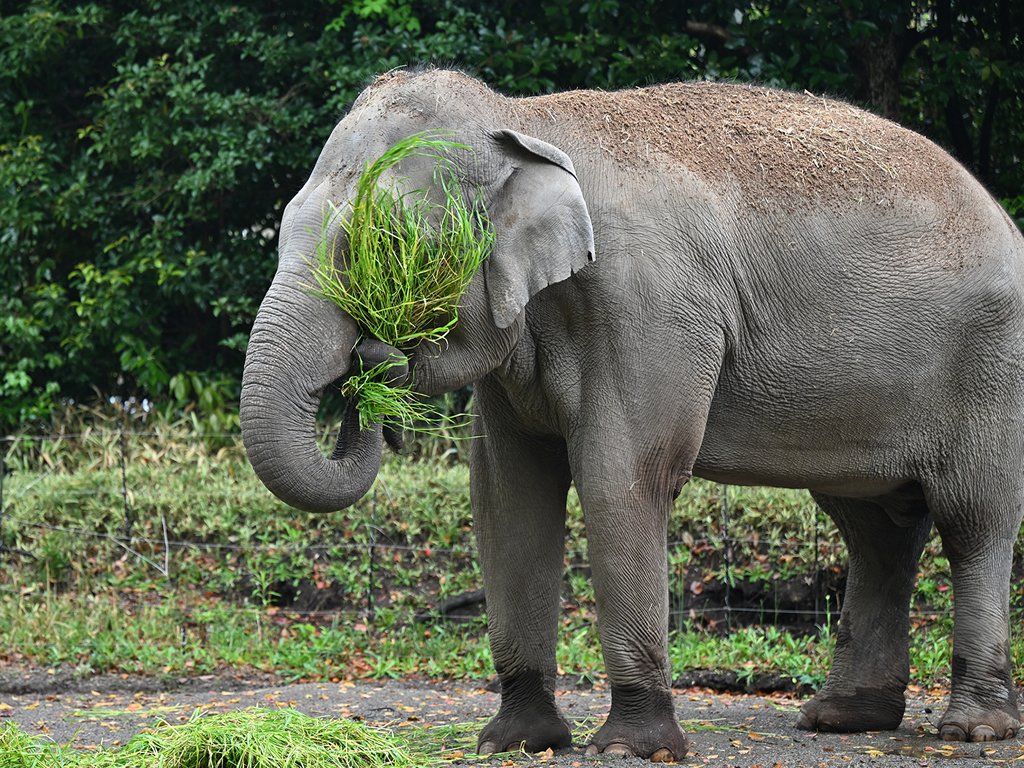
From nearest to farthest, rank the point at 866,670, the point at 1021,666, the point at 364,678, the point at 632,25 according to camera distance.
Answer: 1. the point at 866,670
2. the point at 1021,666
3. the point at 364,678
4. the point at 632,25

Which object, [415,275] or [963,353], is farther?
[963,353]

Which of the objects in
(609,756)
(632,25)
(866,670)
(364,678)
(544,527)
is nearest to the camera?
(609,756)

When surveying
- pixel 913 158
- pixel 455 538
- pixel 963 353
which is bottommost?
pixel 455 538

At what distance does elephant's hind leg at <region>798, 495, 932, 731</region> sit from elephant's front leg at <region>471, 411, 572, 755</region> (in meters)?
1.50

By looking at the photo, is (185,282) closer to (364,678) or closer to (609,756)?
(364,678)

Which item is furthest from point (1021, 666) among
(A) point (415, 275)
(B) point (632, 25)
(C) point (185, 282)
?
(C) point (185, 282)

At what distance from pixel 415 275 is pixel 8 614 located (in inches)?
237

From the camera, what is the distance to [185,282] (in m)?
12.5

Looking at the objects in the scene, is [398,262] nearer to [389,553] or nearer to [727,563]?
[727,563]

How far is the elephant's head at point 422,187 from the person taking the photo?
4746 millimetres

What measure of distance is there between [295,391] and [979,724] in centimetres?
329

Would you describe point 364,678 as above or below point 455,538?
below

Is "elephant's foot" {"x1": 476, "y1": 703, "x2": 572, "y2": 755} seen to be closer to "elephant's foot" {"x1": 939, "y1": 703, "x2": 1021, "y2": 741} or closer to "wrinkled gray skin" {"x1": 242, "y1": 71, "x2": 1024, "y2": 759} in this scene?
"wrinkled gray skin" {"x1": 242, "y1": 71, "x2": 1024, "y2": 759}

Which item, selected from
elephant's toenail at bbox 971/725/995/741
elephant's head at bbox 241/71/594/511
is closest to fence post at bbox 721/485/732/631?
elephant's toenail at bbox 971/725/995/741
